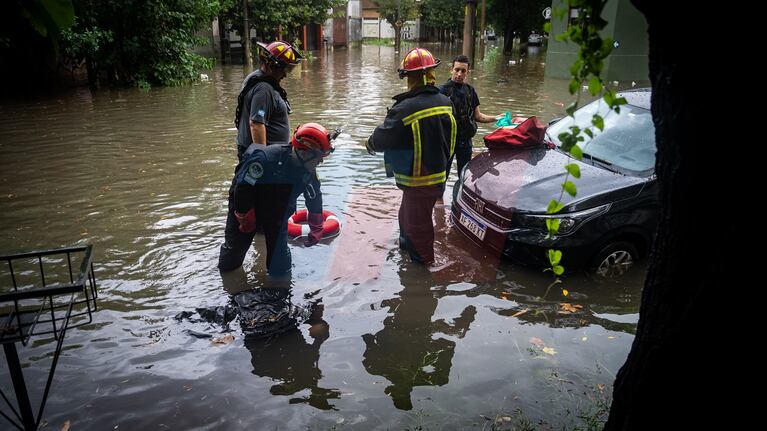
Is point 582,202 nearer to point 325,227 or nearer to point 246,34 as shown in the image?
point 325,227

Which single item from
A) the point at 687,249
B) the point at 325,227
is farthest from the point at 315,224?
the point at 687,249

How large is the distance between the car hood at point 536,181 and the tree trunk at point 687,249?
10.4 feet

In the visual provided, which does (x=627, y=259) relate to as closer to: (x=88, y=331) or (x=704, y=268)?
(x=704, y=268)

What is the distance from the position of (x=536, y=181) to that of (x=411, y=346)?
87.5 inches

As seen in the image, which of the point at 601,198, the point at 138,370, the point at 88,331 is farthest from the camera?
the point at 601,198

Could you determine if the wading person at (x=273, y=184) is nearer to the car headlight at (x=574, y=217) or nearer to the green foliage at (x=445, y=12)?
the car headlight at (x=574, y=217)

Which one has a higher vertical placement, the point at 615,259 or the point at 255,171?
the point at 255,171

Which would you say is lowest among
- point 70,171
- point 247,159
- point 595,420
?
point 595,420

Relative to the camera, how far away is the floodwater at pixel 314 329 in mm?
3514

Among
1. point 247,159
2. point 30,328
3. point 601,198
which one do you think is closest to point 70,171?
point 247,159

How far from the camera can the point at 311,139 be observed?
4.45 m

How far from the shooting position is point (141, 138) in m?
10.8

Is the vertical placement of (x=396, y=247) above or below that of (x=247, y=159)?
below

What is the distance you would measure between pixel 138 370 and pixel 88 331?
820 millimetres
